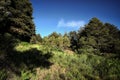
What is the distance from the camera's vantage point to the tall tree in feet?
88.4

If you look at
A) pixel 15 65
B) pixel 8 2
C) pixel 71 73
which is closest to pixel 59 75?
pixel 71 73

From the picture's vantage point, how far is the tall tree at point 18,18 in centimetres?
2694

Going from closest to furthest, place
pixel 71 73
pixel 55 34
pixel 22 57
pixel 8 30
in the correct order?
pixel 71 73
pixel 22 57
pixel 8 30
pixel 55 34

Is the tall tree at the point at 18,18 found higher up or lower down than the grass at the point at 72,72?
higher up

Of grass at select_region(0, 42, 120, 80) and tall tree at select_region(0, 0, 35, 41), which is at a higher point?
tall tree at select_region(0, 0, 35, 41)

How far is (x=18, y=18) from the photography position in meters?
28.6

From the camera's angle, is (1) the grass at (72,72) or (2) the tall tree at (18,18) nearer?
(1) the grass at (72,72)

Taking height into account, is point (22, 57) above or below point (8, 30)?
below

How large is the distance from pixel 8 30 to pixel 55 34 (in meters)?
54.4

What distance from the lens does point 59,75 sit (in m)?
6.79

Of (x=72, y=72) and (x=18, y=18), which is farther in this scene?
(x=18, y=18)

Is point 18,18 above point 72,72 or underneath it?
above

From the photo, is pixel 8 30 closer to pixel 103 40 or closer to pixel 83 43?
pixel 83 43

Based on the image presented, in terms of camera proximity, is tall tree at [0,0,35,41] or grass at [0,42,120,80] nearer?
grass at [0,42,120,80]
